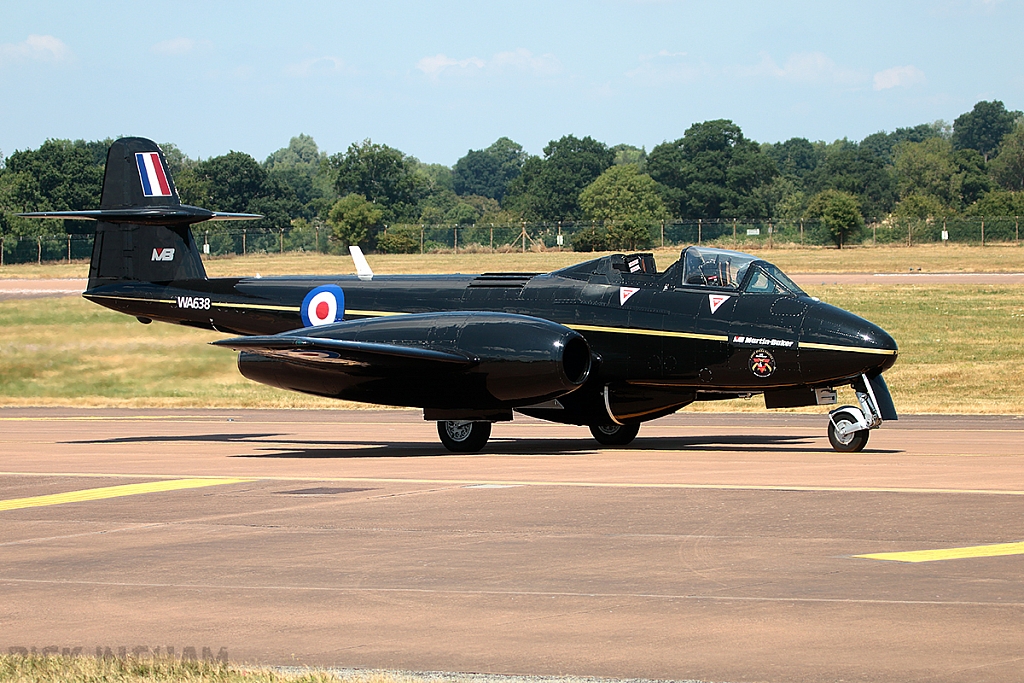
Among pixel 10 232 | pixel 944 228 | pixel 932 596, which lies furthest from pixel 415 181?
pixel 932 596

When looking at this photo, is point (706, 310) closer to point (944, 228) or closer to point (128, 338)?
point (128, 338)

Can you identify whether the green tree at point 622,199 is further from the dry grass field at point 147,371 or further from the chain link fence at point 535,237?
the dry grass field at point 147,371

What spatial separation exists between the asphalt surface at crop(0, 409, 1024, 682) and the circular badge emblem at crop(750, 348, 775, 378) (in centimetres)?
121

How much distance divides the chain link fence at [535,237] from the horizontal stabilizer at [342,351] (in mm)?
70971

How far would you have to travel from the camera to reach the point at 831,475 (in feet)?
53.9

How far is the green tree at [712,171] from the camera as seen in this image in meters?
172

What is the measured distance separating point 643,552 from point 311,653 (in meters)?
3.88

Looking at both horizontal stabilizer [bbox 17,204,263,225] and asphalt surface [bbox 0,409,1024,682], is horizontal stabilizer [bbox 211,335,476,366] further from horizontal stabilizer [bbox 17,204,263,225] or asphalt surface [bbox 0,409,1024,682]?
horizontal stabilizer [bbox 17,204,263,225]

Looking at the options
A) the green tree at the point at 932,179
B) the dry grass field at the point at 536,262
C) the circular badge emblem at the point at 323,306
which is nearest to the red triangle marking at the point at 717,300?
the circular badge emblem at the point at 323,306

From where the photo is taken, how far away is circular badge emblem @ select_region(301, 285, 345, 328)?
2333 centimetres

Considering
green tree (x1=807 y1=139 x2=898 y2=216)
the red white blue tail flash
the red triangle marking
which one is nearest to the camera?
the red triangle marking

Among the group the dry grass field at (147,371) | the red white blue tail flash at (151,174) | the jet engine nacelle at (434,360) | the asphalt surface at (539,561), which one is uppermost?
the red white blue tail flash at (151,174)

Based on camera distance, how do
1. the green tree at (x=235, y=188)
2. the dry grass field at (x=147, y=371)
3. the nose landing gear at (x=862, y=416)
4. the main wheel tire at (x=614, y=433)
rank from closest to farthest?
the nose landing gear at (x=862, y=416) < the main wheel tire at (x=614, y=433) < the dry grass field at (x=147, y=371) < the green tree at (x=235, y=188)

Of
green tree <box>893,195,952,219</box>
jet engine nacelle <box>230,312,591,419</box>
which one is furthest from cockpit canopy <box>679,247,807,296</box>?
green tree <box>893,195,952,219</box>
